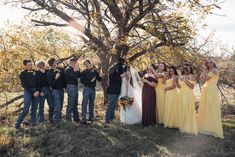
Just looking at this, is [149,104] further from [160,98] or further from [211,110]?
[211,110]

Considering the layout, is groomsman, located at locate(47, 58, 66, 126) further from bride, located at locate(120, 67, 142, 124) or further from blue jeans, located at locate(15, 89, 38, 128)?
bride, located at locate(120, 67, 142, 124)

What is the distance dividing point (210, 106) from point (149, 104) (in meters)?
1.84

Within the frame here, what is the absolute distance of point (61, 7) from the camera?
57.5 feet

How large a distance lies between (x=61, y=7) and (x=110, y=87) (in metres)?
6.23

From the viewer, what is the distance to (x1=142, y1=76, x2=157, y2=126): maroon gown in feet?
40.6

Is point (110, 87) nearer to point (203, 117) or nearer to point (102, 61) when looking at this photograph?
point (203, 117)

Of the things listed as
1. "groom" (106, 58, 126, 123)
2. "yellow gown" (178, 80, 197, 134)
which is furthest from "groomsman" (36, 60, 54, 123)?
"yellow gown" (178, 80, 197, 134)

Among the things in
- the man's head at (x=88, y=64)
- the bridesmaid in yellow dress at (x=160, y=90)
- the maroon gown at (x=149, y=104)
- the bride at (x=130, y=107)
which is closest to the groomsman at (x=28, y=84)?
the man's head at (x=88, y=64)

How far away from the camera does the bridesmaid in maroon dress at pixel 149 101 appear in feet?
40.6

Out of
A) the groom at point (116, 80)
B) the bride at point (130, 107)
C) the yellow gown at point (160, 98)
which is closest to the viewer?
the yellow gown at point (160, 98)

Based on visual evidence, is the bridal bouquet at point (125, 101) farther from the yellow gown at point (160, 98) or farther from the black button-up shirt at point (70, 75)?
the black button-up shirt at point (70, 75)

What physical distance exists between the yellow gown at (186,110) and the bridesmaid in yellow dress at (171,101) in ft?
0.69

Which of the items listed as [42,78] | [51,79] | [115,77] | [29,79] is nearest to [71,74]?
[51,79]

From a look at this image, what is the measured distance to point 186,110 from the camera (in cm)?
1172
